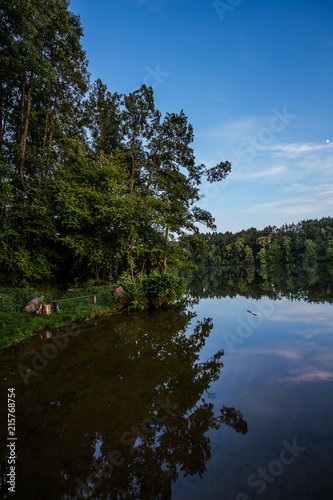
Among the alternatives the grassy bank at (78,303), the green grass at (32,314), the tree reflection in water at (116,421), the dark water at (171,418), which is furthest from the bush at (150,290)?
the tree reflection in water at (116,421)

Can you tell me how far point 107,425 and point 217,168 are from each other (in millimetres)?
17461

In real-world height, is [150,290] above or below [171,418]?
above

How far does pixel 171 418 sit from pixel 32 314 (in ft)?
29.6

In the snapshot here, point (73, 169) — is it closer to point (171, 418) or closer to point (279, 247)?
point (171, 418)

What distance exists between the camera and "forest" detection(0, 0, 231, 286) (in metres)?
13.8

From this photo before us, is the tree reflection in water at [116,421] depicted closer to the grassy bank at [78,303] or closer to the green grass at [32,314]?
the green grass at [32,314]

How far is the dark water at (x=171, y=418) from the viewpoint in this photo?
9.11 feet

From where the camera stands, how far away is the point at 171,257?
18406 mm

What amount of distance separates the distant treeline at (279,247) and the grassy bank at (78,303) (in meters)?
40.7

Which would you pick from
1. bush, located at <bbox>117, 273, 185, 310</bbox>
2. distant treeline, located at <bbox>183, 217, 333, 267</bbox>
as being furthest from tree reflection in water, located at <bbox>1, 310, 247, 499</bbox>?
distant treeline, located at <bbox>183, 217, 333, 267</bbox>

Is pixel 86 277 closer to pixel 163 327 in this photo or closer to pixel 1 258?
pixel 1 258

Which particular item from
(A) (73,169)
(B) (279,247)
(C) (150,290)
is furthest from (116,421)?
(B) (279,247)

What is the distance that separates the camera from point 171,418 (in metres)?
3.91

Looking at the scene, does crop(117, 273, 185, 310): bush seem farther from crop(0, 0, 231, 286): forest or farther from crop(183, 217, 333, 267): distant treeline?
crop(183, 217, 333, 267): distant treeline
